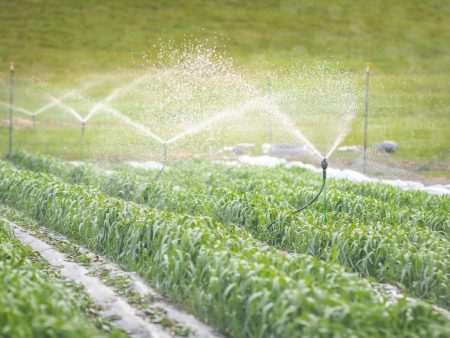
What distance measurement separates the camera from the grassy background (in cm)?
4650

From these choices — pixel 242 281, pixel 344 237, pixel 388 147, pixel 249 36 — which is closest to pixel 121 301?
pixel 242 281

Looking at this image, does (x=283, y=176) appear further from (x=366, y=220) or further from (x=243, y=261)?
(x=243, y=261)

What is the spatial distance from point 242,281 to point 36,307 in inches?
78.7

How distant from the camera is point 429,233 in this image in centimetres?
904

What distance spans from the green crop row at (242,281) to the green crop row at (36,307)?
1.18m

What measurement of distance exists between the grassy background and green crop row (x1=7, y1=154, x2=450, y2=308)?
2908cm

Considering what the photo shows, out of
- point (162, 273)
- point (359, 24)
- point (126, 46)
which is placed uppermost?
point (359, 24)

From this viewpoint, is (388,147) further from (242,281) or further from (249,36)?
(249,36)

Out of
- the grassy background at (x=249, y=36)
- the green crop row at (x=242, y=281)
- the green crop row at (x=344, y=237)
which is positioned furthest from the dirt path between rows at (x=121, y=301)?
the grassy background at (x=249, y=36)

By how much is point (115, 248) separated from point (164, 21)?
162 ft

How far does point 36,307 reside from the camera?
564 centimetres

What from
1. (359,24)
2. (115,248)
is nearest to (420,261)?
(115,248)

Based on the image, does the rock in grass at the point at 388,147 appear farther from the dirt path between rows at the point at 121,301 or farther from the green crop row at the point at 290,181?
the dirt path between rows at the point at 121,301

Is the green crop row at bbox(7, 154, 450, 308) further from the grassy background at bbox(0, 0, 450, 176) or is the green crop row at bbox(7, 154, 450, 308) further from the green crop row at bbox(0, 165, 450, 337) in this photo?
the grassy background at bbox(0, 0, 450, 176)
